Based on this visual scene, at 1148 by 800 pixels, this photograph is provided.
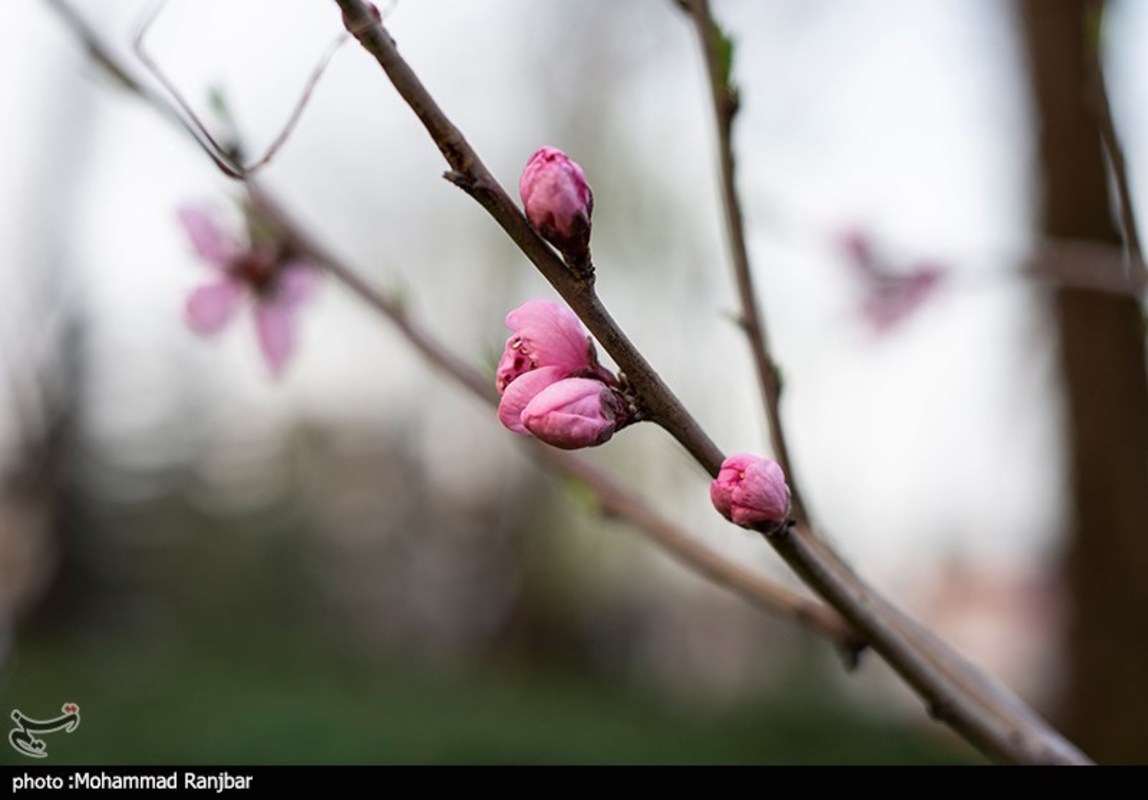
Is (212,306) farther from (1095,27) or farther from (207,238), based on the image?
(1095,27)

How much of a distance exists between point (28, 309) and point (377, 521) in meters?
8.97

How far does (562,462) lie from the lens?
0.90 m

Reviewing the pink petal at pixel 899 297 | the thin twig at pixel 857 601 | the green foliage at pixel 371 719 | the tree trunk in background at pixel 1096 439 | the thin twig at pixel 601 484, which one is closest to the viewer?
the thin twig at pixel 857 601

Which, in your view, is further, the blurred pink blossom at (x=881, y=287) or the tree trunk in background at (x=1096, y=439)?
the tree trunk in background at (x=1096, y=439)

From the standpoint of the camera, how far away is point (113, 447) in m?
12.8

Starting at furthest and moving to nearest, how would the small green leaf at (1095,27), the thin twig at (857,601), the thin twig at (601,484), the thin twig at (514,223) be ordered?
the small green leaf at (1095,27)
the thin twig at (601,484)
the thin twig at (857,601)
the thin twig at (514,223)

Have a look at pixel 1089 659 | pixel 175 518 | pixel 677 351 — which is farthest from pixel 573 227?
pixel 175 518

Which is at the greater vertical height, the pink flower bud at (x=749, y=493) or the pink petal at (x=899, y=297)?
the pink petal at (x=899, y=297)

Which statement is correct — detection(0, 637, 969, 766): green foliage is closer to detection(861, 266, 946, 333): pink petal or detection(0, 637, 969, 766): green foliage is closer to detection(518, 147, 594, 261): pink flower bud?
detection(861, 266, 946, 333): pink petal

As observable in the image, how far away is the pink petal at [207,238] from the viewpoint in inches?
42.6

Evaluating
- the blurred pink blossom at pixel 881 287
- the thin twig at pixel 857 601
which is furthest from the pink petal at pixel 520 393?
the blurred pink blossom at pixel 881 287

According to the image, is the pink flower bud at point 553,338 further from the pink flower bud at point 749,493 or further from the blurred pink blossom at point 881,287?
the blurred pink blossom at point 881,287

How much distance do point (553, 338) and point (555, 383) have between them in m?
0.03

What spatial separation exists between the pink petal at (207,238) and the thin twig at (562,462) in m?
0.17
